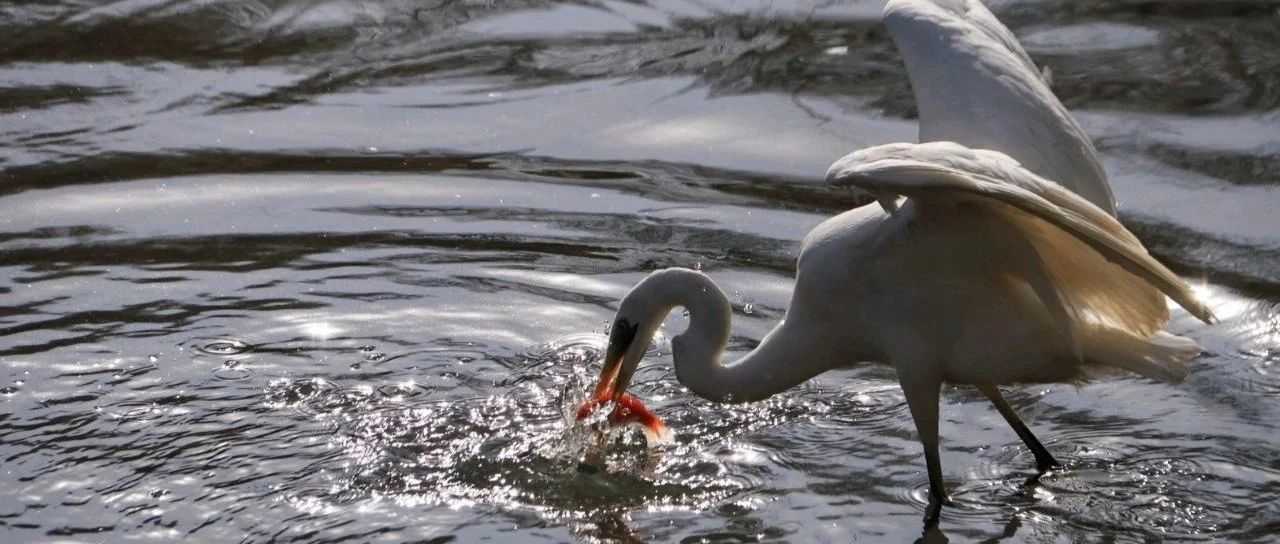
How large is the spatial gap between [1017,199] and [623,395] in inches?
75.1

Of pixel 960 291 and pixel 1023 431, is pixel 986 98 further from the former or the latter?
pixel 1023 431

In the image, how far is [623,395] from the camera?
632cm

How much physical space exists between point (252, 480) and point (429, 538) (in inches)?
28.5

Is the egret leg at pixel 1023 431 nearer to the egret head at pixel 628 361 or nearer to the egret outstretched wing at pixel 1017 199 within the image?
the egret outstretched wing at pixel 1017 199

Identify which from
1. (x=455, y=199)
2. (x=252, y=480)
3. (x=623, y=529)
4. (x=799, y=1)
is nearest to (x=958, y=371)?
(x=623, y=529)

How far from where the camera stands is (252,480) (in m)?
5.88

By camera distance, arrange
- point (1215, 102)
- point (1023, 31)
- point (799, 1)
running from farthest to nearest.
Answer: point (799, 1), point (1023, 31), point (1215, 102)

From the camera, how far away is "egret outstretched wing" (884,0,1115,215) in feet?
20.1

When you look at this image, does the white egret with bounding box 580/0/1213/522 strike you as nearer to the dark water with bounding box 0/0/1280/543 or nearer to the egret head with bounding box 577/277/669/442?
the egret head with bounding box 577/277/669/442

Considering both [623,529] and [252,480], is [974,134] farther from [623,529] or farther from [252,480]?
[252,480]

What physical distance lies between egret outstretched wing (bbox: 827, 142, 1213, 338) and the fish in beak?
4.25 feet

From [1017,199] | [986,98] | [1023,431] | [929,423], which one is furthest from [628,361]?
[1017,199]

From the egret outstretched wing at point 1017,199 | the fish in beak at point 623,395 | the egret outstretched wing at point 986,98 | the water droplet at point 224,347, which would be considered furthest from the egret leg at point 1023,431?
the water droplet at point 224,347

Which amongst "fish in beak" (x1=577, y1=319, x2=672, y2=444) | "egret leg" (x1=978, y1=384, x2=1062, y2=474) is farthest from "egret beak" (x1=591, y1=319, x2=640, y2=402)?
"egret leg" (x1=978, y1=384, x2=1062, y2=474)
